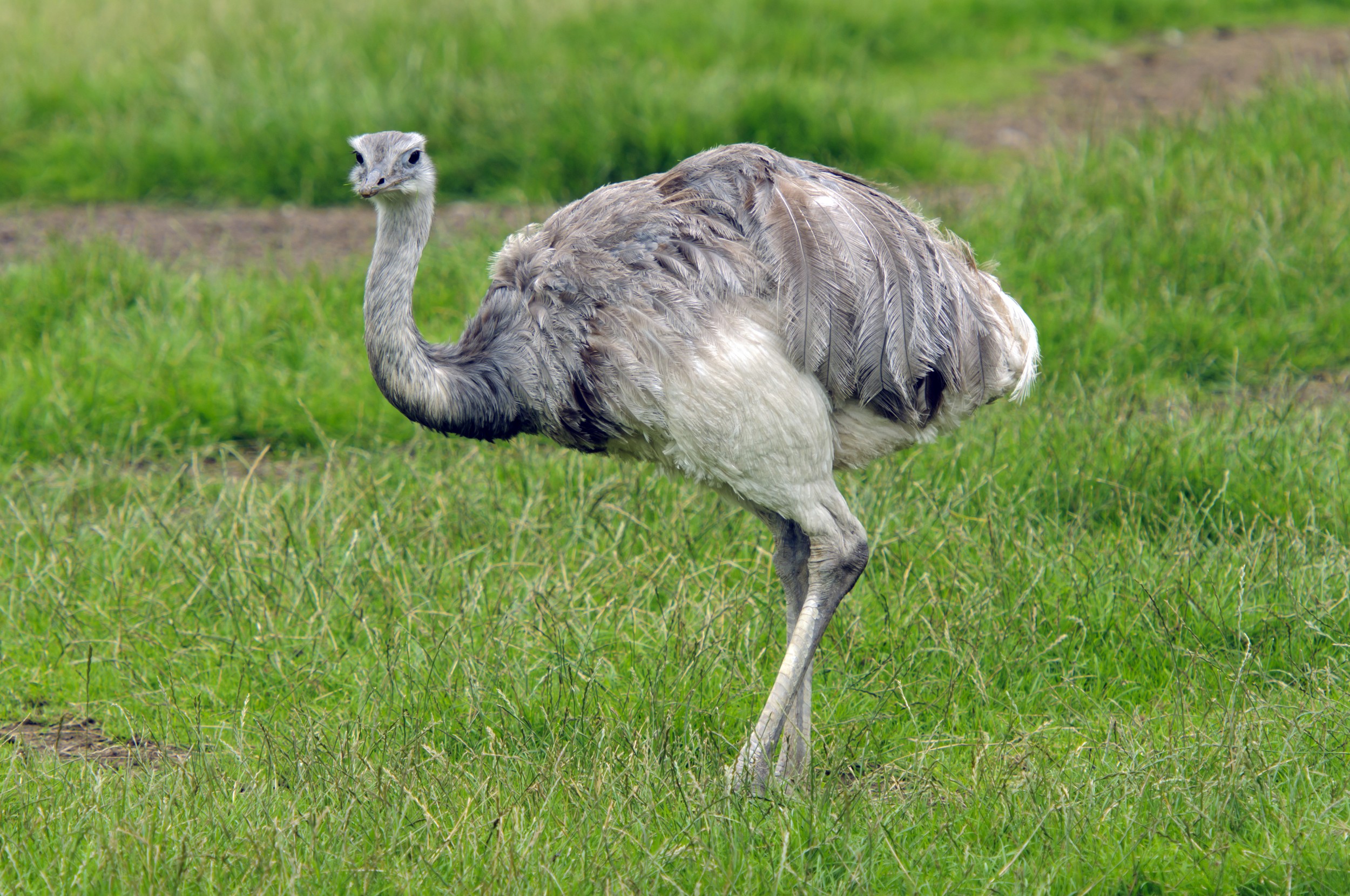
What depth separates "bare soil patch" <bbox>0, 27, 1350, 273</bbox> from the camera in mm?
7117

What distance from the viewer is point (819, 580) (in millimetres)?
3562

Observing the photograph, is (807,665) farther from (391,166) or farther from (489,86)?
(489,86)

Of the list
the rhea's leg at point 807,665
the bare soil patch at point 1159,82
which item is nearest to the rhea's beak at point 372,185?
the rhea's leg at point 807,665

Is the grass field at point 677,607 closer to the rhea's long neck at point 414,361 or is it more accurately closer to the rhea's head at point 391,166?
the rhea's long neck at point 414,361

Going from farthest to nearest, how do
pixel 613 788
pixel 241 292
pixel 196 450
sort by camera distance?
pixel 241 292
pixel 196 450
pixel 613 788

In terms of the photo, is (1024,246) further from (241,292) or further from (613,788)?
(613,788)

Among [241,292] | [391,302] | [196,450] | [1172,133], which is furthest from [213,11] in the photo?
[391,302]

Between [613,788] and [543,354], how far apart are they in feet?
3.33

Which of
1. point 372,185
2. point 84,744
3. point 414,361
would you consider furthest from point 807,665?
point 84,744

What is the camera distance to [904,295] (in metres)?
3.59

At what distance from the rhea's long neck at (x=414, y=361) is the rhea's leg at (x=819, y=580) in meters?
0.78

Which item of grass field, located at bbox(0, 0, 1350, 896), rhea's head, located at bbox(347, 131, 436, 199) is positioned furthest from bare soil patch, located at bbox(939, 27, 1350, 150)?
rhea's head, located at bbox(347, 131, 436, 199)

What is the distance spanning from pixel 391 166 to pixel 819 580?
1.42 meters

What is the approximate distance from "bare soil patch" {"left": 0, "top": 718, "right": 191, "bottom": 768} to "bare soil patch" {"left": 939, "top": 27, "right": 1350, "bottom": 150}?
553cm
